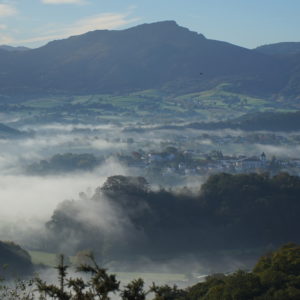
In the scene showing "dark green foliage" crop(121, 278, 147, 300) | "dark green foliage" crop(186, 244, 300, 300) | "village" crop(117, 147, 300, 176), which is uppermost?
"dark green foliage" crop(121, 278, 147, 300)

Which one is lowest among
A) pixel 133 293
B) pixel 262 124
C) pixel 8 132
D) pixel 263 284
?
pixel 262 124

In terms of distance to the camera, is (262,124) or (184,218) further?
(262,124)

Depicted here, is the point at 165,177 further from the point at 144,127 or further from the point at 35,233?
the point at 144,127

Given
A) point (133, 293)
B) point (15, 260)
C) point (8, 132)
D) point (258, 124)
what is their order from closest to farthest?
point (133, 293)
point (15, 260)
point (8, 132)
point (258, 124)

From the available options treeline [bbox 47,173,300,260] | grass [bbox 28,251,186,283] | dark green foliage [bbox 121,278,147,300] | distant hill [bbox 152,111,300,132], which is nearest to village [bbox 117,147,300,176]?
treeline [bbox 47,173,300,260]

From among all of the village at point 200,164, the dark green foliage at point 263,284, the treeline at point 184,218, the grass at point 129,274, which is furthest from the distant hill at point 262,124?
the dark green foliage at point 263,284

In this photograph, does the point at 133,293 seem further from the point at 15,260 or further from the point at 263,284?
the point at 15,260

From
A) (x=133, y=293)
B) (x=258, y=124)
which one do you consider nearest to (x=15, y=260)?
(x=133, y=293)

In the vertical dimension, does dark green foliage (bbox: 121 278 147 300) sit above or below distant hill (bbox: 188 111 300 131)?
above

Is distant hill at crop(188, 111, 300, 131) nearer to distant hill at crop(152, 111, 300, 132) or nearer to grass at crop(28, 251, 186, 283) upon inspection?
distant hill at crop(152, 111, 300, 132)
